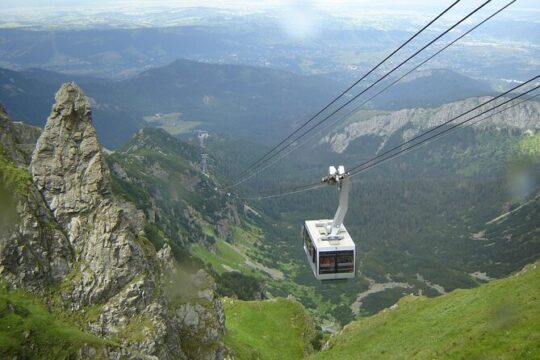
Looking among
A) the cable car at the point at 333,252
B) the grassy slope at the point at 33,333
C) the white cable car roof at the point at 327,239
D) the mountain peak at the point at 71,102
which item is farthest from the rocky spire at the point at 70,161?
the cable car at the point at 333,252

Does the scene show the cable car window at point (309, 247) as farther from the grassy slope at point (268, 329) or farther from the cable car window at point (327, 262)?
the grassy slope at point (268, 329)

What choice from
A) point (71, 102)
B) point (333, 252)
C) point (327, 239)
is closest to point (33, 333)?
point (327, 239)

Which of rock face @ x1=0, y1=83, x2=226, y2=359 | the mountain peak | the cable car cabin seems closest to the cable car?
the cable car cabin

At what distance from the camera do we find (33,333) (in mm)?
51000

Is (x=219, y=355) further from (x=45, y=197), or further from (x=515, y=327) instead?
(x=515, y=327)

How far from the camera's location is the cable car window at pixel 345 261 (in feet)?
153

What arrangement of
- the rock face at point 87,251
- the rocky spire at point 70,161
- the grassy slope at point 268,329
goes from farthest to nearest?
the grassy slope at point 268,329, the rocky spire at point 70,161, the rock face at point 87,251

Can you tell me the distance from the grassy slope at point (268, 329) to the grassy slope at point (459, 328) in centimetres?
1655

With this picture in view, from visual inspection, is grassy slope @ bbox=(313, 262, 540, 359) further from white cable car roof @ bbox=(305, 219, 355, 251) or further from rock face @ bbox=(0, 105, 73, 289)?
rock face @ bbox=(0, 105, 73, 289)

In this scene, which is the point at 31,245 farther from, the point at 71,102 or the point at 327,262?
the point at 327,262

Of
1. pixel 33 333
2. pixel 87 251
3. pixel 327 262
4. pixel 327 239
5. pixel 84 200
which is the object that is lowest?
pixel 33 333

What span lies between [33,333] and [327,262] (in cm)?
2989

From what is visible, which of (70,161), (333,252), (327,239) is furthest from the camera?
(70,161)

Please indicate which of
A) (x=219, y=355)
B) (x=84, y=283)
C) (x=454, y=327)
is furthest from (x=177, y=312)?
(x=454, y=327)
